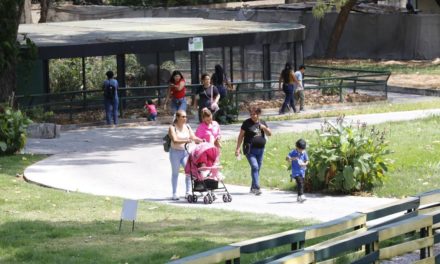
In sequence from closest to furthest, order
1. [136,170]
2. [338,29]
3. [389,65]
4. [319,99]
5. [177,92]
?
[136,170] → [177,92] → [319,99] → [389,65] → [338,29]

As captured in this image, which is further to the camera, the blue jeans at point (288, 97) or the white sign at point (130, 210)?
the blue jeans at point (288, 97)

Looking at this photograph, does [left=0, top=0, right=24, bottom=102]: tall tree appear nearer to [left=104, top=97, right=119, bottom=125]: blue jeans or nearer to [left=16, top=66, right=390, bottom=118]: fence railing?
[left=16, top=66, right=390, bottom=118]: fence railing

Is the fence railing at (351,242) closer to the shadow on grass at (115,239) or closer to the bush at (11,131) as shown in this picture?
the shadow on grass at (115,239)

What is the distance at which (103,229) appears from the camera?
13.8 meters

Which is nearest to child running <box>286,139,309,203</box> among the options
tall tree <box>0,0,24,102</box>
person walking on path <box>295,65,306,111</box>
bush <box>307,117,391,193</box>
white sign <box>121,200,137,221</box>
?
bush <box>307,117,391,193</box>

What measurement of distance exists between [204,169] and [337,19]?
34.0m

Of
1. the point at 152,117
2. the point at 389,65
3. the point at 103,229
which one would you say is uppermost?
the point at 103,229

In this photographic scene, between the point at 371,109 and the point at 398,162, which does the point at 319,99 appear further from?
the point at 398,162

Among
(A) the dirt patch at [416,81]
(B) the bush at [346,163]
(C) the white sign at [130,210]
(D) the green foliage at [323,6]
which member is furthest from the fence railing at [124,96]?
(C) the white sign at [130,210]

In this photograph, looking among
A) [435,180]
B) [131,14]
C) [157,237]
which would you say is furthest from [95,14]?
[157,237]

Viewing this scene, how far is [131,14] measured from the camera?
5906 centimetres

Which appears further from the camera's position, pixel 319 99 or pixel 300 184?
pixel 319 99

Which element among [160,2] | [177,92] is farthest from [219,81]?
[160,2]

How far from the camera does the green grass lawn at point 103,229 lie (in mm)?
12070
